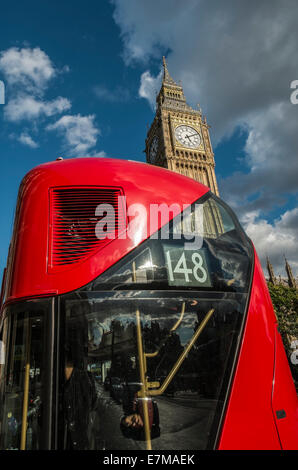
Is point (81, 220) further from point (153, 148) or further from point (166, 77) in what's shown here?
point (166, 77)

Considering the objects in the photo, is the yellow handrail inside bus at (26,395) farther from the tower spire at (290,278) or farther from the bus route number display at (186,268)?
the tower spire at (290,278)

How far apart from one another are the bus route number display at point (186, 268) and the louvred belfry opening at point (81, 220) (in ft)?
1.65

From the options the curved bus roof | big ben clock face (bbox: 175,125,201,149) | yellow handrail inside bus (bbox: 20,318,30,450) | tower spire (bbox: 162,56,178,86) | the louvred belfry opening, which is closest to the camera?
yellow handrail inside bus (bbox: 20,318,30,450)

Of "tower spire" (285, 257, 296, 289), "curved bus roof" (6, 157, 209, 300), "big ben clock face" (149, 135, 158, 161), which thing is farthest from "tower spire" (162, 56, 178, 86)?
"curved bus roof" (6, 157, 209, 300)

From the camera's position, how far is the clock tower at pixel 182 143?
3806 centimetres

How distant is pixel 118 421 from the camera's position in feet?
6.40

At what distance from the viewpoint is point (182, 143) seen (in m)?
39.3

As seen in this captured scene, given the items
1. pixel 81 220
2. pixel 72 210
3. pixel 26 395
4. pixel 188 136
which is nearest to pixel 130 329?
pixel 26 395

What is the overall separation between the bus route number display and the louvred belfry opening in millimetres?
502

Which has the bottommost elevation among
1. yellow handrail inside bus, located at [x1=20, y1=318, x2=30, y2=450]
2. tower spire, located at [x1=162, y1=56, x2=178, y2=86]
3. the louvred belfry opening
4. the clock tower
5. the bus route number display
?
yellow handrail inside bus, located at [x1=20, y1=318, x2=30, y2=450]

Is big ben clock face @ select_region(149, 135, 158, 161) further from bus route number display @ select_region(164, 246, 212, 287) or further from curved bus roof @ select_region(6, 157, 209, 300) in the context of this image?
bus route number display @ select_region(164, 246, 212, 287)

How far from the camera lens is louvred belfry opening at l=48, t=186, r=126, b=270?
2.34 m

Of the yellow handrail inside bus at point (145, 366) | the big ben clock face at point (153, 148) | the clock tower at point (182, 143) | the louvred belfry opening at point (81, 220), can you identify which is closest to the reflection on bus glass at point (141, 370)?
the yellow handrail inside bus at point (145, 366)

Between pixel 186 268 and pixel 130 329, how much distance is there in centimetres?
69
